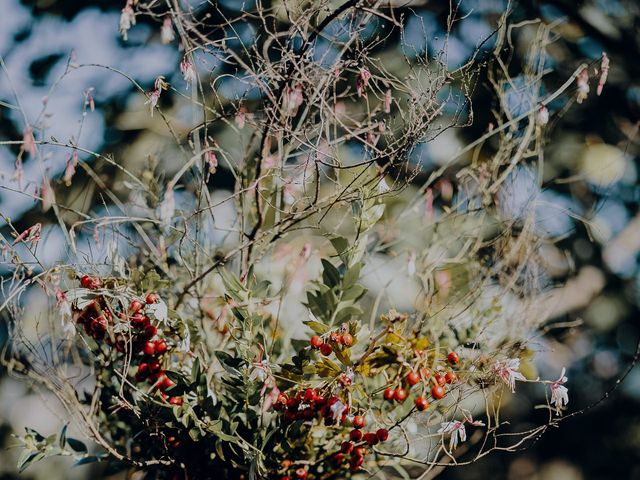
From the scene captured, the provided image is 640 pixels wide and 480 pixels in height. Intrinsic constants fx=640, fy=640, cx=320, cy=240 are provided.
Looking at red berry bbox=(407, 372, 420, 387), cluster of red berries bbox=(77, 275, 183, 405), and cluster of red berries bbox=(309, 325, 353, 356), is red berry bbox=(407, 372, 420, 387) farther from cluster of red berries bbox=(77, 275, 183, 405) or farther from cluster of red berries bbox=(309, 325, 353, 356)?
cluster of red berries bbox=(77, 275, 183, 405)

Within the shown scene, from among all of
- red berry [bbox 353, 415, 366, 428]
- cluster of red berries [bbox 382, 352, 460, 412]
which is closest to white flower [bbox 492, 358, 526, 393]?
cluster of red berries [bbox 382, 352, 460, 412]

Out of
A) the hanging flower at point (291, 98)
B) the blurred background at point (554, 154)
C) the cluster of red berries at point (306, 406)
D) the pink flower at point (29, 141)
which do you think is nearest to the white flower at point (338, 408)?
the cluster of red berries at point (306, 406)

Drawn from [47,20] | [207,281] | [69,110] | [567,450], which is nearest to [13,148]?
[69,110]

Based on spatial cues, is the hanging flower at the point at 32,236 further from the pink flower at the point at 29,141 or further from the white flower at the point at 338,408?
the white flower at the point at 338,408

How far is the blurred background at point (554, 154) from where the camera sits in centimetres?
124

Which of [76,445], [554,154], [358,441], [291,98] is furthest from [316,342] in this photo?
[554,154]

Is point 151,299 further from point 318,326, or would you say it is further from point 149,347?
point 318,326

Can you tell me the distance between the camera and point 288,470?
2.23 ft

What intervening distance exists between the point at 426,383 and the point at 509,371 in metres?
0.08

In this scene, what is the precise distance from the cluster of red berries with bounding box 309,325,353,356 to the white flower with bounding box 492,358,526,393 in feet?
0.53

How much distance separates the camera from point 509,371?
2.14ft

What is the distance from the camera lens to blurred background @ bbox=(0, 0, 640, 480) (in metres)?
1.24

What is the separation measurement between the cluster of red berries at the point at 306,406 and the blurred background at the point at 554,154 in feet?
2.02

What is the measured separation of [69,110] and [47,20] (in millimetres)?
403
